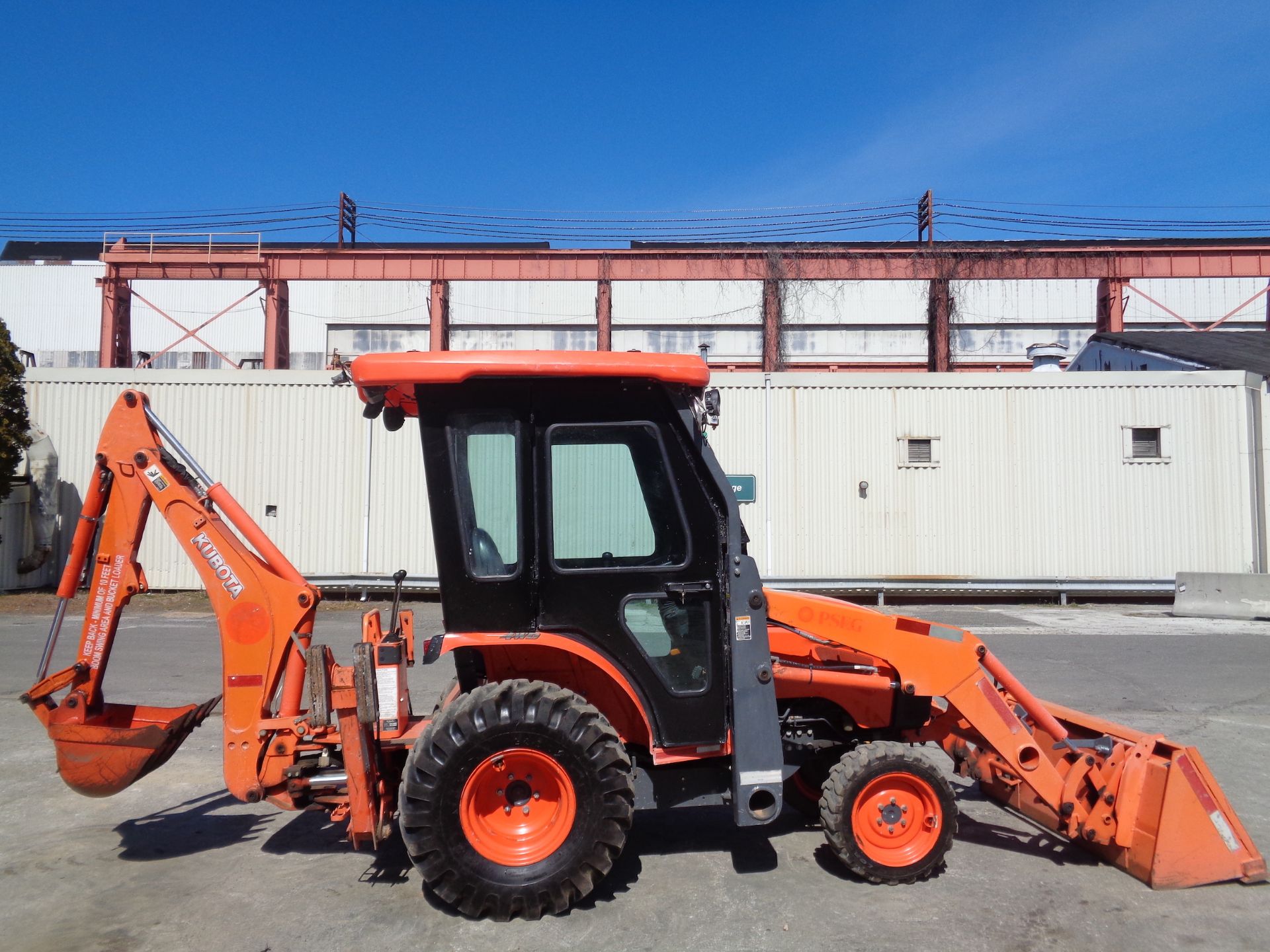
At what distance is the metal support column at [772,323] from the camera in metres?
29.3

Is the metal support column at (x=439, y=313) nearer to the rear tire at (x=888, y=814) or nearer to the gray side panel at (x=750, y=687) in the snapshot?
the gray side panel at (x=750, y=687)

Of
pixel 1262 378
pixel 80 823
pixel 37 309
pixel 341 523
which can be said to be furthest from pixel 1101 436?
pixel 37 309

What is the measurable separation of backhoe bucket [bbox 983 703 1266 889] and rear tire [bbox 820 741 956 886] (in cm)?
59

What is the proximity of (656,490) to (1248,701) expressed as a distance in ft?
22.9

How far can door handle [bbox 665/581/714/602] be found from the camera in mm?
3895

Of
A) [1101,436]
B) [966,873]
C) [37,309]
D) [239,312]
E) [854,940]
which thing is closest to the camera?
[854,940]

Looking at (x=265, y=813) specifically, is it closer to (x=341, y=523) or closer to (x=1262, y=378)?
(x=341, y=523)

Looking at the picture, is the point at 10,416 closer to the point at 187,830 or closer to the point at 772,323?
the point at 187,830

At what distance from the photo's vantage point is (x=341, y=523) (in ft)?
53.2

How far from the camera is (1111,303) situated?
92.3 ft

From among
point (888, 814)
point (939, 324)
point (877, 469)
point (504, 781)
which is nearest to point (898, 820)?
point (888, 814)

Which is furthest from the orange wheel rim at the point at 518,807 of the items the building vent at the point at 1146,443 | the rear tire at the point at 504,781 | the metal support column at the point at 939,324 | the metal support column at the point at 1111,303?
the metal support column at the point at 1111,303

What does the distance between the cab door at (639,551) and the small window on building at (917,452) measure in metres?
13.1

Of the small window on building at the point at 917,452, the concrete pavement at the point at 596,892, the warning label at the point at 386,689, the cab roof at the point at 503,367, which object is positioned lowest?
the concrete pavement at the point at 596,892
